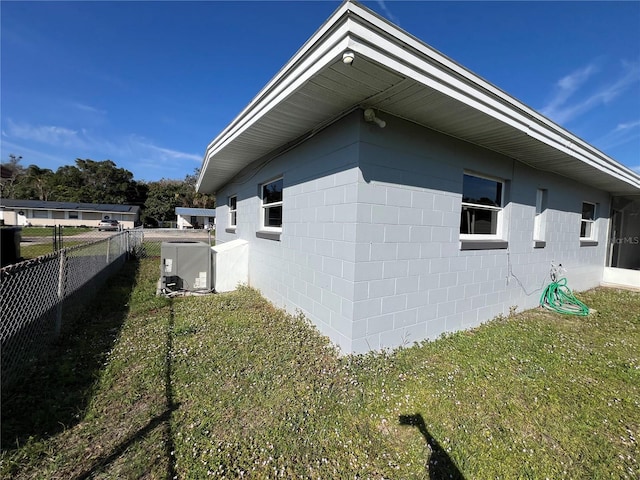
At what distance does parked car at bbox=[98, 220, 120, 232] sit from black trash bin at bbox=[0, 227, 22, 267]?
3159 cm

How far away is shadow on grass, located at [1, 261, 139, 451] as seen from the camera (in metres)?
1.97

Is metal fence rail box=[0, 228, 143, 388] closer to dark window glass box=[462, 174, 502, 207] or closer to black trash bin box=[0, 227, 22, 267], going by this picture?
black trash bin box=[0, 227, 22, 267]

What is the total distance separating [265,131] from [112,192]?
54.3m

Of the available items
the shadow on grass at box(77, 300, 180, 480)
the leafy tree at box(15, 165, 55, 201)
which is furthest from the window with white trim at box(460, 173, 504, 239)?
the leafy tree at box(15, 165, 55, 201)

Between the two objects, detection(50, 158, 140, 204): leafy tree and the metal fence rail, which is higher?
detection(50, 158, 140, 204): leafy tree

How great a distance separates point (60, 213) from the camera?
36250 mm

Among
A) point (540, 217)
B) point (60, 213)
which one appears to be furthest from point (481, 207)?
point (60, 213)

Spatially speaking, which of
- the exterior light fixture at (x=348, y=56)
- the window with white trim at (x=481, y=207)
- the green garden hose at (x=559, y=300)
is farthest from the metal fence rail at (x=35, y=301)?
the green garden hose at (x=559, y=300)

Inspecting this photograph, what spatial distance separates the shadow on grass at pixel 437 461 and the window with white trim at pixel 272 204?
3762 millimetres

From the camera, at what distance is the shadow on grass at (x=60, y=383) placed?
1.97m

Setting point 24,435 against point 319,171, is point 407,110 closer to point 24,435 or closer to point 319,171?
point 319,171

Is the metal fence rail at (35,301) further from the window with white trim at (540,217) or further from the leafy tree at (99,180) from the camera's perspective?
the leafy tree at (99,180)

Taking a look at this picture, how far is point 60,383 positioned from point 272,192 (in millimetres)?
3996

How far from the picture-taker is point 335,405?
2.33 metres
